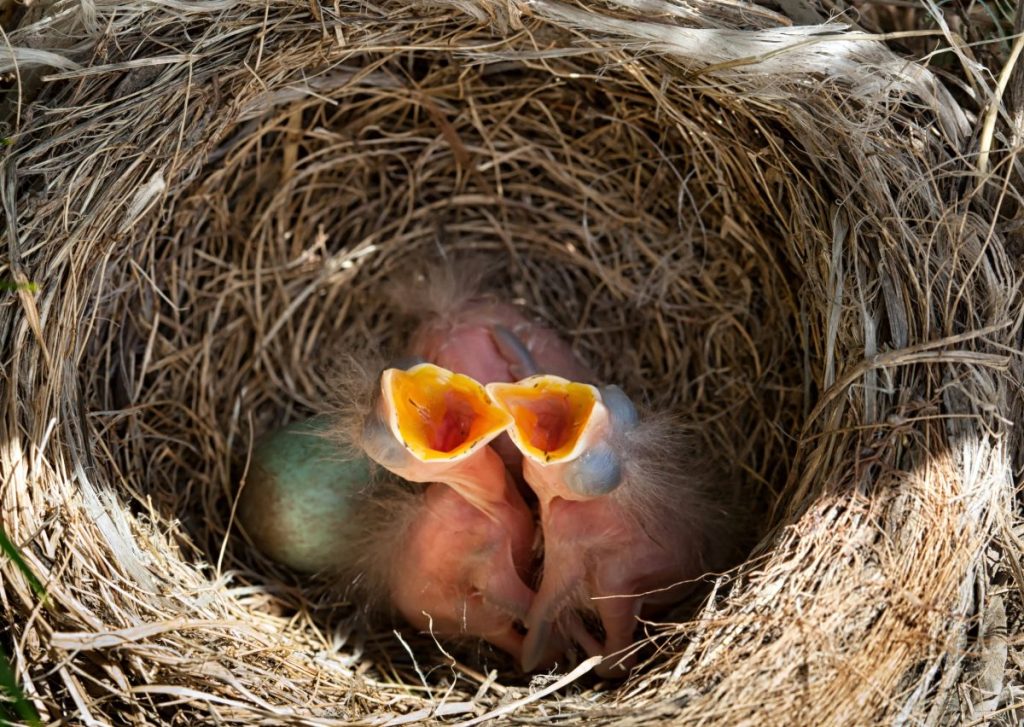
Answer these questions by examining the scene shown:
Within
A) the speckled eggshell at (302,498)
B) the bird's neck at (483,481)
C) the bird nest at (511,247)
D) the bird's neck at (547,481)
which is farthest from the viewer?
the speckled eggshell at (302,498)

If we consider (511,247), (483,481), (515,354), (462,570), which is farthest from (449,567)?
A: (511,247)

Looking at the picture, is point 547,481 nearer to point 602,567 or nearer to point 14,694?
point 602,567

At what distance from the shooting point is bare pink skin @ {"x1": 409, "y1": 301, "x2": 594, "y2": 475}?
1.81 metres

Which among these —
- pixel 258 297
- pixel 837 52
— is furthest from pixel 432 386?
pixel 837 52

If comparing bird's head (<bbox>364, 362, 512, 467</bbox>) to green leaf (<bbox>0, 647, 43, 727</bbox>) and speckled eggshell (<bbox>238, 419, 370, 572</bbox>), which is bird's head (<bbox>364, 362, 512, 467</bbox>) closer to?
speckled eggshell (<bbox>238, 419, 370, 572</bbox>)

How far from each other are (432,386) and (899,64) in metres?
0.83

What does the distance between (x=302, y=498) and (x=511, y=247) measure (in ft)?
2.08

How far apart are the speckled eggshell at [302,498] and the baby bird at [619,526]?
37 centimetres

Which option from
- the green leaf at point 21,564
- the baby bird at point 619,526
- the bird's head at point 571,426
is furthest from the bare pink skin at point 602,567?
the green leaf at point 21,564

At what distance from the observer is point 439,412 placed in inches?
60.7

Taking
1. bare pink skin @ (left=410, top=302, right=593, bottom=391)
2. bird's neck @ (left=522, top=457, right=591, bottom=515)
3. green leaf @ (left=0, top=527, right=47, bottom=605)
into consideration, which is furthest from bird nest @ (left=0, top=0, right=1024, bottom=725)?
bird's neck @ (left=522, top=457, right=591, bottom=515)

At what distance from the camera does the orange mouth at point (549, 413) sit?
4.65ft

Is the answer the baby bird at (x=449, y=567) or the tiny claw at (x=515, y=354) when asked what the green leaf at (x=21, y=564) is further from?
the tiny claw at (x=515, y=354)

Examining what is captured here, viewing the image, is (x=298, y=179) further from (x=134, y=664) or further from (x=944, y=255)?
(x=944, y=255)
